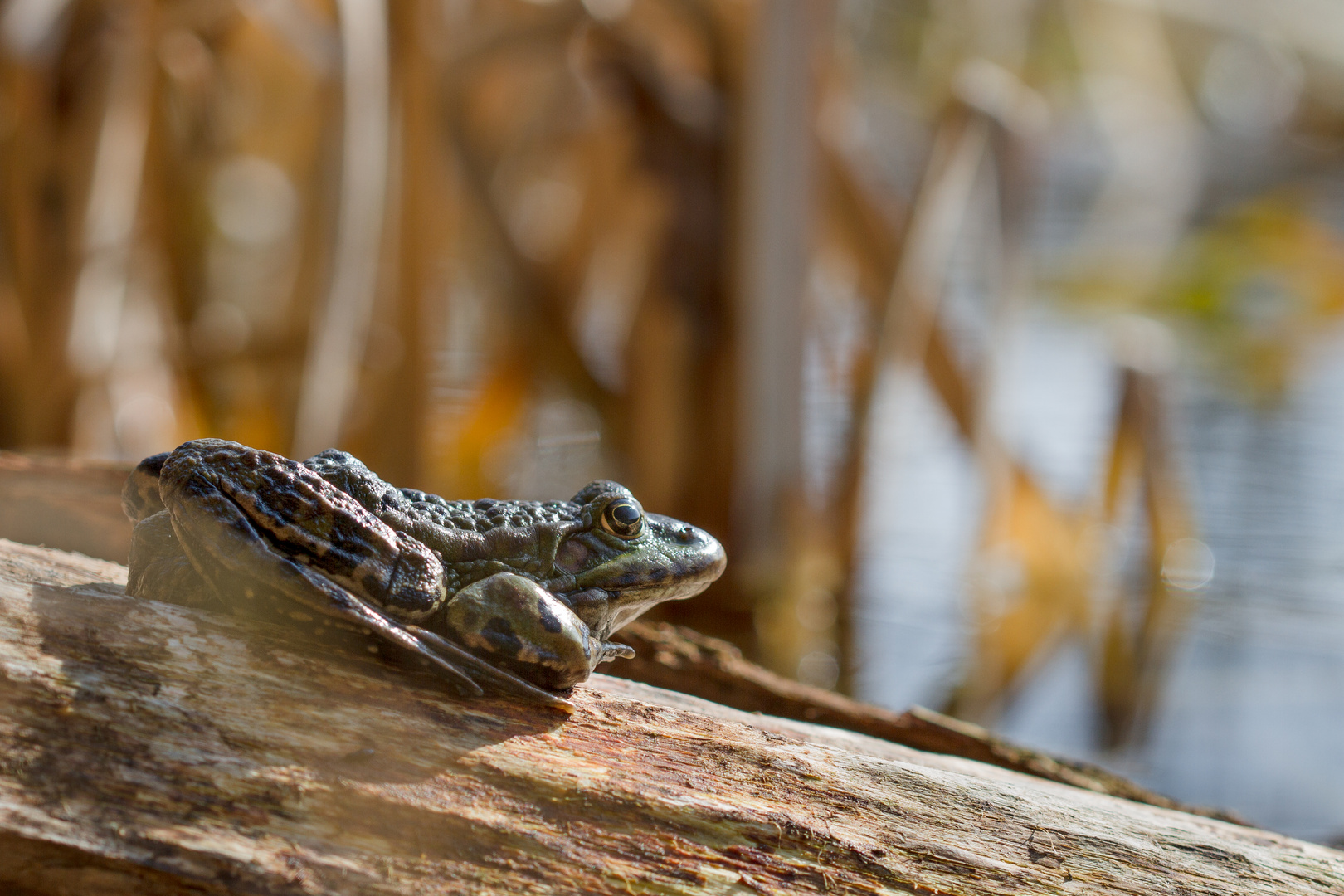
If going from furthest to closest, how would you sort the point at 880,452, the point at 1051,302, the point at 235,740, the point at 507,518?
1. the point at 1051,302
2. the point at 880,452
3. the point at 507,518
4. the point at 235,740

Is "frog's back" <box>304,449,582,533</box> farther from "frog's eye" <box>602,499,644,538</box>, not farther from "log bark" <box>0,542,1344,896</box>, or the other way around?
"log bark" <box>0,542,1344,896</box>

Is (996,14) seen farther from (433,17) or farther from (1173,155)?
(1173,155)

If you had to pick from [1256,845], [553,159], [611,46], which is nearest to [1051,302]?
[553,159]

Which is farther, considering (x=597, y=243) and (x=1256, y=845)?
(x=597, y=243)

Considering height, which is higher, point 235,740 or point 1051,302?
point 1051,302

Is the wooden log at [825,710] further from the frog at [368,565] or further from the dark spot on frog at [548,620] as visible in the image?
the dark spot on frog at [548,620]

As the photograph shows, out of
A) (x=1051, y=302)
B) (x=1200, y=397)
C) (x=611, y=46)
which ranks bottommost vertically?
(x=611, y=46)

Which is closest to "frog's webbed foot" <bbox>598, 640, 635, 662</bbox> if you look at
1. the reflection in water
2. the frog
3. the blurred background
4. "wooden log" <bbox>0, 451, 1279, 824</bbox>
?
the frog

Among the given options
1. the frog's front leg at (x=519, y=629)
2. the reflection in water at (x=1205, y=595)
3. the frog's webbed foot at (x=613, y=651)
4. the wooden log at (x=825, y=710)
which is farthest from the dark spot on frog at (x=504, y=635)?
the reflection in water at (x=1205, y=595)

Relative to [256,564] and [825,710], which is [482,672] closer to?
[256,564]
